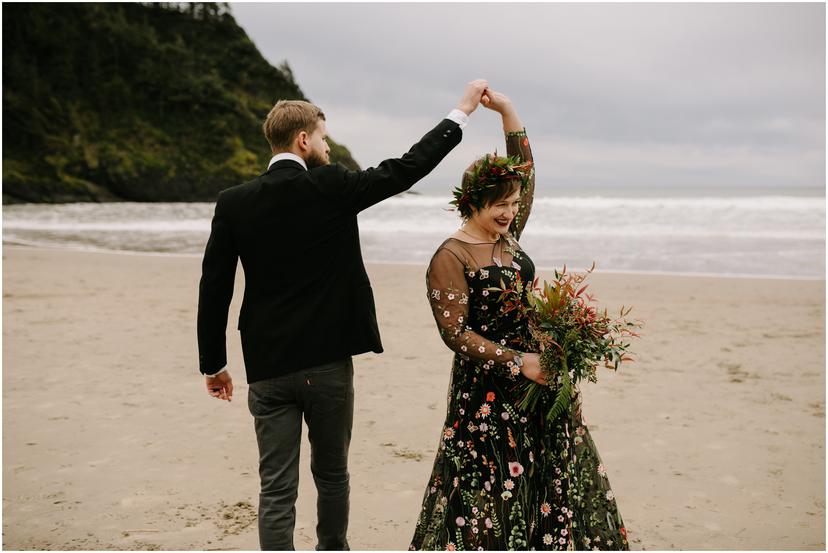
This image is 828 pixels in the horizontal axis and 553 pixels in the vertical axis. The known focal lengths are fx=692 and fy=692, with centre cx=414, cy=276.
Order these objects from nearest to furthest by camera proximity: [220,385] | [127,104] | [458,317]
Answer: [458,317]
[220,385]
[127,104]

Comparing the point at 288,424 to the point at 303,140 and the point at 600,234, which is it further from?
the point at 600,234


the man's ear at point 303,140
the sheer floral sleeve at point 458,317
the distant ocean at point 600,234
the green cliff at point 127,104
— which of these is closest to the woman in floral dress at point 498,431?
the sheer floral sleeve at point 458,317

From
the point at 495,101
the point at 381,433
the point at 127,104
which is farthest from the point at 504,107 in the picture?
the point at 127,104

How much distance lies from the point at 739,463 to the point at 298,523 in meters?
2.82

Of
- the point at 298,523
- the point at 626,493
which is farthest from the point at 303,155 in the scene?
the point at 626,493

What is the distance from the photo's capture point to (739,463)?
4.45m

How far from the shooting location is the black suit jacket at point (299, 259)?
8.21ft

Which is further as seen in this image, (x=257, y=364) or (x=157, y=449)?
(x=157, y=449)

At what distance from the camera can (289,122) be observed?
2.61m

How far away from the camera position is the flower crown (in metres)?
2.69

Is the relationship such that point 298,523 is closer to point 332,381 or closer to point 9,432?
point 332,381

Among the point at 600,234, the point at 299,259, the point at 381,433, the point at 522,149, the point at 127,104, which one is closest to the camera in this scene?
the point at 299,259

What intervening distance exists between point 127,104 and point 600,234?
40.8 m

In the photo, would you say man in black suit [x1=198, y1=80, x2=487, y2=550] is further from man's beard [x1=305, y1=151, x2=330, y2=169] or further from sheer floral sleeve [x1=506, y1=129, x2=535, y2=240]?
sheer floral sleeve [x1=506, y1=129, x2=535, y2=240]
